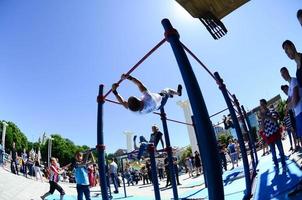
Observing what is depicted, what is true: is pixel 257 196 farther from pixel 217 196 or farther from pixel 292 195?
pixel 217 196

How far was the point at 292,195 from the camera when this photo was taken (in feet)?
9.56

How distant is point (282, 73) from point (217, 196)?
3077 mm

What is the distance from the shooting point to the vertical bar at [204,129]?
161cm

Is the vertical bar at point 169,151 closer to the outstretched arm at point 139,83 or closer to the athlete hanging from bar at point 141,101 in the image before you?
the athlete hanging from bar at point 141,101

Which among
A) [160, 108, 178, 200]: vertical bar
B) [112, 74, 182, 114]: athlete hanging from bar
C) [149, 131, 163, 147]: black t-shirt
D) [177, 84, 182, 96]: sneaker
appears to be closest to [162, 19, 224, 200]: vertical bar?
[112, 74, 182, 114]: athlete hanging from bar

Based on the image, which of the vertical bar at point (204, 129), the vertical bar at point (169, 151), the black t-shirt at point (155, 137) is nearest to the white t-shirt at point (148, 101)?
the vertical bar at point (169, 151)

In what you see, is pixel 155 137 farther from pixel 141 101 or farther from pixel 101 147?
pixel 101 147

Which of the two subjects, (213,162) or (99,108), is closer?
(213,162)

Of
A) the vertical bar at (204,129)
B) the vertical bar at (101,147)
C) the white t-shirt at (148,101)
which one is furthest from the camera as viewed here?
the white t-shirt at (148,101)

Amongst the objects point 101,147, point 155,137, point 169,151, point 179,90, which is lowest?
point 169,151

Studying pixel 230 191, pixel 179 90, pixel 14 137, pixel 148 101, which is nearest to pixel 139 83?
pixel 148 101

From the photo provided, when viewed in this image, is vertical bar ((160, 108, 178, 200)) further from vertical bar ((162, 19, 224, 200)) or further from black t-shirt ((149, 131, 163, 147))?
vertical bar ((162, 19, 224, 200))

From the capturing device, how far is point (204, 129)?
1.70m

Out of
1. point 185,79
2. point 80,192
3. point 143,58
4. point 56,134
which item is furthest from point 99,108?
point 56,134
